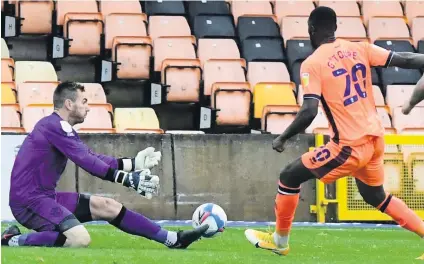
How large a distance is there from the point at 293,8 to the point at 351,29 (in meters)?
1.10

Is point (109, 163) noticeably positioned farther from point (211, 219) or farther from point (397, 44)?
point (397, 44)

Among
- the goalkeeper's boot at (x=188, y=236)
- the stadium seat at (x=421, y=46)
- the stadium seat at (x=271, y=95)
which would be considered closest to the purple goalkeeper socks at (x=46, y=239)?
the goalkeeper's boot at (x=188, y=236)

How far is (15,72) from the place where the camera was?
15766mm

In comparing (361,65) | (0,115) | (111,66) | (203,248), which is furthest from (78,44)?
(361,65)

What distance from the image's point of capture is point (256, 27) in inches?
696

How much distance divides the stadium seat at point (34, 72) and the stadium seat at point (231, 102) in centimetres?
229

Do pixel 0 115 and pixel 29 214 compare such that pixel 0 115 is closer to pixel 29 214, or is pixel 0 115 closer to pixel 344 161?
pixel 29 214

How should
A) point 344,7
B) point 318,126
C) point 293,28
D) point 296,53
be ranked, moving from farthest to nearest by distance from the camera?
point 344,7, point 293,28, point 296,53, point 318,126

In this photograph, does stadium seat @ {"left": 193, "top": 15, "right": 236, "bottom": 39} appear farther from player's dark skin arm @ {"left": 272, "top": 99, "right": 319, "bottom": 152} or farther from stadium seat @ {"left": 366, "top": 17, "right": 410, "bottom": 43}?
player's dark skin arm @ {"left": 272, "top": 99, "right": 319, "bottom": 152}

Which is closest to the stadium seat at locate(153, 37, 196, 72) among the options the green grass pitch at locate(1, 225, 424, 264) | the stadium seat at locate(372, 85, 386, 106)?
the stadium seat at locate(372, 85, 386, 106)

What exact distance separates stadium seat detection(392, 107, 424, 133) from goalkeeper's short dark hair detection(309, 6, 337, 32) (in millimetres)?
6803

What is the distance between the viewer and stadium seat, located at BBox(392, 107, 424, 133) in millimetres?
15789

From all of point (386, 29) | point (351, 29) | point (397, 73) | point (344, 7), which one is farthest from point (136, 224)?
point (344, 7)

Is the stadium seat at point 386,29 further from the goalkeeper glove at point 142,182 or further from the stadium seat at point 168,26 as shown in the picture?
the goalkeeper glove at point 142,182
